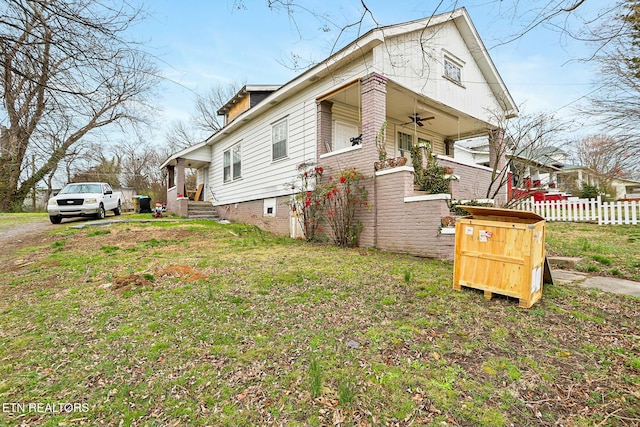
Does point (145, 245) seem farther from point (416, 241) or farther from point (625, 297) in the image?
point (625, 297)

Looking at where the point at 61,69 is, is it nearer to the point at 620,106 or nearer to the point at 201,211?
the point at 201,211

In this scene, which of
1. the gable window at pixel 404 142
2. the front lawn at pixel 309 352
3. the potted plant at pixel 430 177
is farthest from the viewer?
the gable window at pixel 404 142

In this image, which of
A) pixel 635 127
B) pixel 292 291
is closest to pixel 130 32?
pixel 292 291

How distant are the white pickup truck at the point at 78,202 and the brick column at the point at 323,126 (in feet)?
31.8

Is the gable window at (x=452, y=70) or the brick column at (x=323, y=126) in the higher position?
the gable window at (x=452, y=70)

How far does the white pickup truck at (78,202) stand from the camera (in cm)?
1107

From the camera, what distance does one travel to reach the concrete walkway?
369 centimetres

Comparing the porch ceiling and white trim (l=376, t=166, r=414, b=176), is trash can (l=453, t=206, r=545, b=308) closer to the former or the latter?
white trim (l=376, t=166, r=414, b=176)

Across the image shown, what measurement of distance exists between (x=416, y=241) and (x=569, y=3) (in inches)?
153

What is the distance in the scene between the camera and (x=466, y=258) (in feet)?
11.8

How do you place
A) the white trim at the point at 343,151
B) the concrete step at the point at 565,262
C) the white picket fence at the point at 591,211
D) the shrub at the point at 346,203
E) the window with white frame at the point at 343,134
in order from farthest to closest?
the white picket fence at the point at 591,211 → the window with white frame at the point at 343,134 → the white trim at the point at 343,151 → the shrub at the point at 346,203 → the concrete step at the point at 565,262

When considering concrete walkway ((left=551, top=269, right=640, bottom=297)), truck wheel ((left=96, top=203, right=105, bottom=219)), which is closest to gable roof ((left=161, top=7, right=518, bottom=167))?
concrete walkway ((left=551, top=269, right=640, bottom=297))

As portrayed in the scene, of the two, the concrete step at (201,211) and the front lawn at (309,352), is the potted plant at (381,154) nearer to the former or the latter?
the front lawn at (309,352)

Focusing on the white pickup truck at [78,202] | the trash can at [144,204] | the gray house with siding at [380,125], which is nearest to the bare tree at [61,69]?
the gray house with siding at [380,125]
